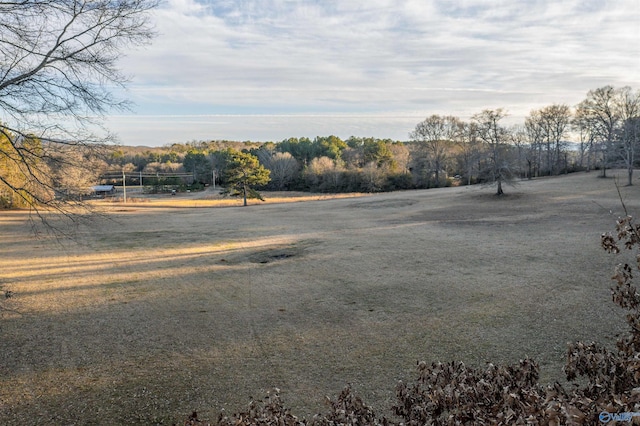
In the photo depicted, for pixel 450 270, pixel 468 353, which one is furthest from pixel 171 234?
pixel 468 353

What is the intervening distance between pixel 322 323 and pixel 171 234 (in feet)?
55.9

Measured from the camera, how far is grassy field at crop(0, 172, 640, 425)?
6898 millimetres

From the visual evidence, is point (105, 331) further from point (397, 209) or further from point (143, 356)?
point (397, 209)

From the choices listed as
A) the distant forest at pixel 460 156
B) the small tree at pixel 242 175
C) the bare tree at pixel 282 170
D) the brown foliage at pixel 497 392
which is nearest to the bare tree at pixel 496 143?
the distant forest at pixel 460 156

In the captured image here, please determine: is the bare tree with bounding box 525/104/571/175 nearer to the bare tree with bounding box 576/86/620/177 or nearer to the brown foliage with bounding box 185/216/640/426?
the bare tree with bounding box 576/86/620/177

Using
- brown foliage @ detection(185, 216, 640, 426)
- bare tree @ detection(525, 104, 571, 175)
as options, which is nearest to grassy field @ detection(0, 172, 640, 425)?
brown foliage @ detection(185, 216, 640, 426)

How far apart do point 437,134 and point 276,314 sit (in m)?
65.4

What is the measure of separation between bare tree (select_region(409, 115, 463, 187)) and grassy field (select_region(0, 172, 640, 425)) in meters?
46.3

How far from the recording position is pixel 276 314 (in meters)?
10.5

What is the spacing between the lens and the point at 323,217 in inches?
1188

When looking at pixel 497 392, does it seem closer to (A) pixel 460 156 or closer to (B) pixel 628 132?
(B) pixel 628 132

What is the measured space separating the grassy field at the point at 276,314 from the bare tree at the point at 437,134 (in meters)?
46.3

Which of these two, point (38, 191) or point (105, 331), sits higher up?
point (38, 191)

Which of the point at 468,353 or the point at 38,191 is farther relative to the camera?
the point at 38,191
